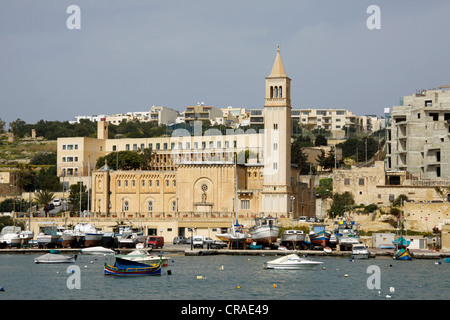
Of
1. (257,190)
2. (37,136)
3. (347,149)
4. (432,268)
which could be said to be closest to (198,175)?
(257,190)

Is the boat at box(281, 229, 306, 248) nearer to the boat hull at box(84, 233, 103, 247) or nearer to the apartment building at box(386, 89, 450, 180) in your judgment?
the boat hull at box(84, 233, 103, 247)

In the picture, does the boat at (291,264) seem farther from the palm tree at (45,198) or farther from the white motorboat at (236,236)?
the palm tree at (45,198)

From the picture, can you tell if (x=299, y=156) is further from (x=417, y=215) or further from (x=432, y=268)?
(x=432, y=268)

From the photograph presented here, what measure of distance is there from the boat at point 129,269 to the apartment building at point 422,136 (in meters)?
52.1

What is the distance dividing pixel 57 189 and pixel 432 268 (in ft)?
257

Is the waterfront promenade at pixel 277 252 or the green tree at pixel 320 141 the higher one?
the green tree at pixel 320 141

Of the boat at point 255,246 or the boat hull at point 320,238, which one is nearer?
the boat hull at point 320,238

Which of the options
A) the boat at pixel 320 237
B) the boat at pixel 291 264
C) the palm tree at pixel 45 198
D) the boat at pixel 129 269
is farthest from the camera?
the palm tree at pixel 45 198

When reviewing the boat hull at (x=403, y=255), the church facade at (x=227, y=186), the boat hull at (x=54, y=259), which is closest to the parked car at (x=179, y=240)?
the church facade at (x=227, y=186)

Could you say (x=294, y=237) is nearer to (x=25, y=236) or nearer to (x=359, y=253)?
(x=359, y=253)

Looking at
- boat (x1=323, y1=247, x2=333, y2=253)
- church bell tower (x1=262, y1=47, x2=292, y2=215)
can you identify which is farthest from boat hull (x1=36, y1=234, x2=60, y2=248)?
boat (x1=323, y1=247, x2=333, y2=253)

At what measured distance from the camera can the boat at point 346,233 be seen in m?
83.2

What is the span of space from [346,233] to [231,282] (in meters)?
30.6

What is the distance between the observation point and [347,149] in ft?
504
